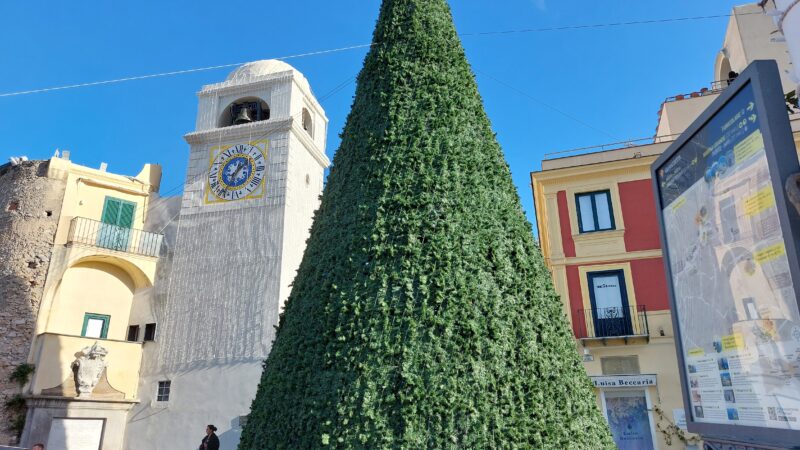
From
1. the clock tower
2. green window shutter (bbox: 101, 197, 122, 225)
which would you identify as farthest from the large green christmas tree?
green window shutter (bbox: 101, 197, 122, 225)

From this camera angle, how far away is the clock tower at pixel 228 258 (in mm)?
15781

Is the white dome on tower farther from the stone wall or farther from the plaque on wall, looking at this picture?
the plaque on wall

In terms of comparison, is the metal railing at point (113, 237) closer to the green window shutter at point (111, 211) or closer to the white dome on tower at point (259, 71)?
the green window shutter at point (111, 211)

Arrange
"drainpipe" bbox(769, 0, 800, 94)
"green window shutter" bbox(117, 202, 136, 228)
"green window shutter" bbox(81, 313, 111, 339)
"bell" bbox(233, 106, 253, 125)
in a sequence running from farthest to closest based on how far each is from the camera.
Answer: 1. "bell" bbox(233, 106, 253, 125)
2. "green window shutter" bbox(117, 202, 136, 228)
3. "green window shutter" bbox(81, 313, 111, 339)
4. "drainpipe" bbox(769, 0, 800, 94)

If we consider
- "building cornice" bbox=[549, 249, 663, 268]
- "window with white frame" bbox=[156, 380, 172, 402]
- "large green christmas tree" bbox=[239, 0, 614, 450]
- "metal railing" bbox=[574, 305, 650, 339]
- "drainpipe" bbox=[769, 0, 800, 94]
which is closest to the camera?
"large green christmas tree" bbox=[239, 0, 614, 450]

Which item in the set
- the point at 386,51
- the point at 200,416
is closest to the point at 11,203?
the point at 200,416

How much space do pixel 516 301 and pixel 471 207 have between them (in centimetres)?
73

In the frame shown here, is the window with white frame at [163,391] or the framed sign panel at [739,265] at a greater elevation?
the framed sign panel at [739,265]

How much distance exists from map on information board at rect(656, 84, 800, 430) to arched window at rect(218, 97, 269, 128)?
56.6 ft

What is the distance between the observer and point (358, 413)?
10.3 feet

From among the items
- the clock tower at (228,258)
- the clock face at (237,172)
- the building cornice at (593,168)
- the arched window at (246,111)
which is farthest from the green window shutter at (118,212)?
the building cornice at (593,168)

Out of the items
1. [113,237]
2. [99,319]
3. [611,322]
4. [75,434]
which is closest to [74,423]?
[75,434]

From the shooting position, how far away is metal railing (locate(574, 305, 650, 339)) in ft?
48.9

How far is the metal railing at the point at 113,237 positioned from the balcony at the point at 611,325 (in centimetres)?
1369
